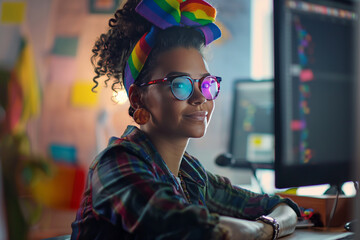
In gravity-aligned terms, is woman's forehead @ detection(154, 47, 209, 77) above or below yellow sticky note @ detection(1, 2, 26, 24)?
below

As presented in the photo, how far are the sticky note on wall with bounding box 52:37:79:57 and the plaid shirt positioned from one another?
1.50 metres

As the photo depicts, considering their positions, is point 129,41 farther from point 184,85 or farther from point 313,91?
point 313,91

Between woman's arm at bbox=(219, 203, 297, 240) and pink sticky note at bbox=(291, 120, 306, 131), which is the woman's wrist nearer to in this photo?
woman's arm at bbox=(219, 203, 297, 240)

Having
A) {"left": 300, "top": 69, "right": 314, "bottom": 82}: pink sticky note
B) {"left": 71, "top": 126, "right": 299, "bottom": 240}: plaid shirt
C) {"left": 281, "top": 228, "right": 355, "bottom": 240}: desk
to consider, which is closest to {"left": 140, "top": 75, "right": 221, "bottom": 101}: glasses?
{"left": 71, "top": 126, "right": 299, "bottom": 240}: plaid shirt

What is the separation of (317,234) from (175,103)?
429 millimetres

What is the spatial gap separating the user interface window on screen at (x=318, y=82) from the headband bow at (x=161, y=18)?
0.60 ft

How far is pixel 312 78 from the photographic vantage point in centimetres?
90

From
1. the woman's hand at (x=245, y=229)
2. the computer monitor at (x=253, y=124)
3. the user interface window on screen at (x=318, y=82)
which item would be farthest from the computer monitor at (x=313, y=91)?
the computer monitor at (x=253, y=124)

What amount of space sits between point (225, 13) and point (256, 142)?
1.07 m

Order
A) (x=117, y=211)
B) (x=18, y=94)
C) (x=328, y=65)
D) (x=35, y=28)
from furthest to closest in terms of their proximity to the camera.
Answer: (x=35, y=28) < (x=18, y=94) < (x=328, y=65) < (x=117, y=211)

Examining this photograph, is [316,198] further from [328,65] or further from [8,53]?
[8,53]

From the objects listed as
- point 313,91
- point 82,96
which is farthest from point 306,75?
point 82,96

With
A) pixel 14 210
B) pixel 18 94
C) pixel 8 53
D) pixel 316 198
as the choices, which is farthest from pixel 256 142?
pixel 8 53

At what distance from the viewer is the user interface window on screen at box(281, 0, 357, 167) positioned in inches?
34.1
